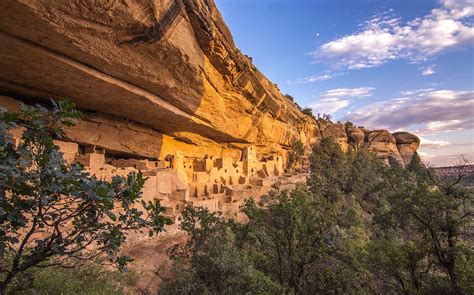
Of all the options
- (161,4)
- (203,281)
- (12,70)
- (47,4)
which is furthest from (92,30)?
(203,281)

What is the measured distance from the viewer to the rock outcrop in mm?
8172

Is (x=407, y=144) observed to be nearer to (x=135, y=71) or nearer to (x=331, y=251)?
(x=331, y=251)

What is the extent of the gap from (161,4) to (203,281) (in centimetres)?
951

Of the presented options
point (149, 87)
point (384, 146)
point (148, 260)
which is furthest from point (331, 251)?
point (384, 146)

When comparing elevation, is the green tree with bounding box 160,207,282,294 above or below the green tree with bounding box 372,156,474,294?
below

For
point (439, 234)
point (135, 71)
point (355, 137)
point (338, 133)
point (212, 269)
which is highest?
point (338, 133)

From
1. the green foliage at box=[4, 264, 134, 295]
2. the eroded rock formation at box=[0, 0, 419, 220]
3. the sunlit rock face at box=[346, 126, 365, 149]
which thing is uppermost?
the sunlit rock face at box=[346, 126, 365, 149]

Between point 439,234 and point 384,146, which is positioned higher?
point 384,146

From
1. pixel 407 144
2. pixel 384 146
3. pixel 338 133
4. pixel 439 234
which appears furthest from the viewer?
pixel 407 144

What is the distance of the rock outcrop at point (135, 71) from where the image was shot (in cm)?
817

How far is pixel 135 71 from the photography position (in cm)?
1076

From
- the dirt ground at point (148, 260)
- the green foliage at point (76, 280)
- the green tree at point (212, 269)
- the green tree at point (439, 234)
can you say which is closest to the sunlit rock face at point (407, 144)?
the green tree at point (439, 234)

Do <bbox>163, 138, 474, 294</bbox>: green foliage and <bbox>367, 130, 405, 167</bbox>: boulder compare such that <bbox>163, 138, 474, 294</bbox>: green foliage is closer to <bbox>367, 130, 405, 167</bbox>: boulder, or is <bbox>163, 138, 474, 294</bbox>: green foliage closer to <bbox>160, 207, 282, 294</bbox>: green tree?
<bbox>160, 207, 282, 294</bbox>: green tree

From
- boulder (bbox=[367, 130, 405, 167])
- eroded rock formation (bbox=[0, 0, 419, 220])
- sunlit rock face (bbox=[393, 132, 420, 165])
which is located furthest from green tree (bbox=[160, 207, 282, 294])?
sunlit rock face (bbox=[393, 132, 420, 165])
